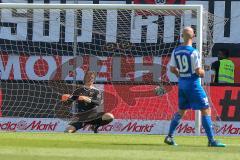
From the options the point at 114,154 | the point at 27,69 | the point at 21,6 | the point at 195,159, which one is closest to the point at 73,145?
the point at 114,154

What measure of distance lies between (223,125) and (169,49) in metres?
3.14

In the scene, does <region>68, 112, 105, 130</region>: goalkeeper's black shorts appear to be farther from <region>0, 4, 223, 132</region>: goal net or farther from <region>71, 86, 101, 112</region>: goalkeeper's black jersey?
<region>0, 4, 223, 132</region>: goal net

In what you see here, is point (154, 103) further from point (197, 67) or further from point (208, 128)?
point (197, 67)

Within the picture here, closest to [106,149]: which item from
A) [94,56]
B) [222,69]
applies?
[94,56]

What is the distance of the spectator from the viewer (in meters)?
21.3

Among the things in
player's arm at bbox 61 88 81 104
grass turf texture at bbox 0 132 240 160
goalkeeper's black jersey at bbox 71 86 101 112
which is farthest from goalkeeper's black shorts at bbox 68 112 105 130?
grass turf texture at bbox 0 132 240 160

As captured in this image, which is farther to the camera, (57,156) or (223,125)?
(223,125)

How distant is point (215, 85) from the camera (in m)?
19.5

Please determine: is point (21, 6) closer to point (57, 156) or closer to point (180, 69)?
point (180, 69)

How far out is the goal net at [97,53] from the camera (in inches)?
755

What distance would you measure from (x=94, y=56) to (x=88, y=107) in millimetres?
3254

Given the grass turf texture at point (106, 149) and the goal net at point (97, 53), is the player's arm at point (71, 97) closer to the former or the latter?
the goal net at point (97, 53)

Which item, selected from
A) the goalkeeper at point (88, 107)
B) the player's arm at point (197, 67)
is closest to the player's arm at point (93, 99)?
the goalkeeper at point (88, 107)

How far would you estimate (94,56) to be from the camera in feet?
68.7
